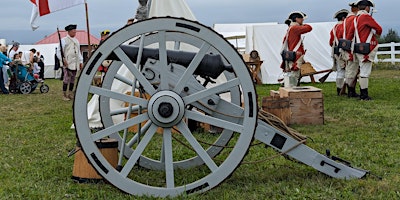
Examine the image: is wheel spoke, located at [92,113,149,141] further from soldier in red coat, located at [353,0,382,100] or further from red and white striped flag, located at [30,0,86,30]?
soldier in red coat, located at [353,0,382,100]

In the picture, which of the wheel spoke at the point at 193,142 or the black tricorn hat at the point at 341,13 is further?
the black tricorn hat at the point at 341,13

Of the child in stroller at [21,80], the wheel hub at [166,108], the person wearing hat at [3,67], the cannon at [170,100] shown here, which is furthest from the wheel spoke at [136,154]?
the person wearing hat at [3,67]

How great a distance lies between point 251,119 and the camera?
13.4 ft

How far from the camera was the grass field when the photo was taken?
441 centimetres

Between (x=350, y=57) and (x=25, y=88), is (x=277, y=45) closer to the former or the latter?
(x=350, y=57)

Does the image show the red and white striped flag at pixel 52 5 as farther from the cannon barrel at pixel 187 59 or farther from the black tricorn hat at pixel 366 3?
the black tricorn hat at pixel 366 3

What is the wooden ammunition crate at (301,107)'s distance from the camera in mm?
8242

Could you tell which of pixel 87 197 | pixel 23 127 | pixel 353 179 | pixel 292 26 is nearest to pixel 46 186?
pixel 87 197

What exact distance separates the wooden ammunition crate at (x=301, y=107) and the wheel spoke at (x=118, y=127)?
4.24 m

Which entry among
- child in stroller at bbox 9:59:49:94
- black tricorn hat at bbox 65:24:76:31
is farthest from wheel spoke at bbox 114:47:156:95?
child in stroller at bbox 9:59:49:94

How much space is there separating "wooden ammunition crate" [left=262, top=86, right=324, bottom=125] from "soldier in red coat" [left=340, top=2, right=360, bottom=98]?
3393 millimetres

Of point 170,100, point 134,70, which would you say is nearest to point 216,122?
point 170,100

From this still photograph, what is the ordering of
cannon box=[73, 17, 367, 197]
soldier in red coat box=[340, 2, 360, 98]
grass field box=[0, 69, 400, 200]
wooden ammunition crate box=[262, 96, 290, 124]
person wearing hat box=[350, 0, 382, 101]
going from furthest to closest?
soldier in red coat box=[340, 2, 360, 98] < person wearing hat box=[350, 0, 382, 101] < wooden ammunition crate box=[262, 96, 290, 124] < grass field box=[0, 69, 400, 200] < cannon box=[73, 17, 367, 197]

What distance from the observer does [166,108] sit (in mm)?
4117
